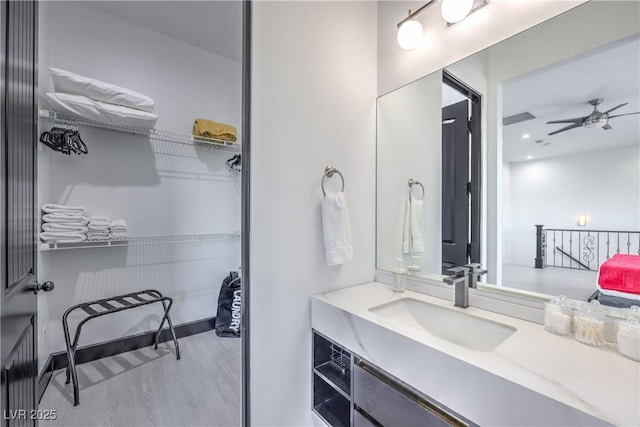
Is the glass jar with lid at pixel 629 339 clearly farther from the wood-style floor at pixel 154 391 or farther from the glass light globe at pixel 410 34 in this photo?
the wood-style floor at pixel 154 391

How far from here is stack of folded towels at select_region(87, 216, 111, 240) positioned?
6.46ft

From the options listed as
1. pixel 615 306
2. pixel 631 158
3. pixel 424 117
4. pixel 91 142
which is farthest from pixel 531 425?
pixel 91 142

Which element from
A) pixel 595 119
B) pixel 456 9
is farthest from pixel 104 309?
pixel 595 119

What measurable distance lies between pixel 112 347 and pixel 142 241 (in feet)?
2.90

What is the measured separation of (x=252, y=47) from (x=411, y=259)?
135cm

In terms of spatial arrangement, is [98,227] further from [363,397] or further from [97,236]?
[363,397]

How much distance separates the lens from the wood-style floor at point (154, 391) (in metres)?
1.58

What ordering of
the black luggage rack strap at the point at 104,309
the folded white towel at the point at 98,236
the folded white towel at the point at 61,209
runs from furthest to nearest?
the folded white towel at the point at 98,236, the folded white towel at the point at 61,209, the black luggage rack strap at the point at 104,309

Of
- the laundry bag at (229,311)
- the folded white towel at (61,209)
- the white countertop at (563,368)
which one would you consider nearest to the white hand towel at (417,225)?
the white countertop at (563,368)

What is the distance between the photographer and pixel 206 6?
2.15 metres

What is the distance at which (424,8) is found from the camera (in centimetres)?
129

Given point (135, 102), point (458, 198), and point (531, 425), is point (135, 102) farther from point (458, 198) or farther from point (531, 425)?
point (531, 425)

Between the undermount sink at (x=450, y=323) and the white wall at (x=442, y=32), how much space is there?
3.92ft

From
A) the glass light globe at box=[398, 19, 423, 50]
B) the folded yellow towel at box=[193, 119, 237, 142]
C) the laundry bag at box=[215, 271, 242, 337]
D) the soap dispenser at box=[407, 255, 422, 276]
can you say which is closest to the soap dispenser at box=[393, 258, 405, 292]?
the soap dispenser at box=[407, 255, 422, 276]
